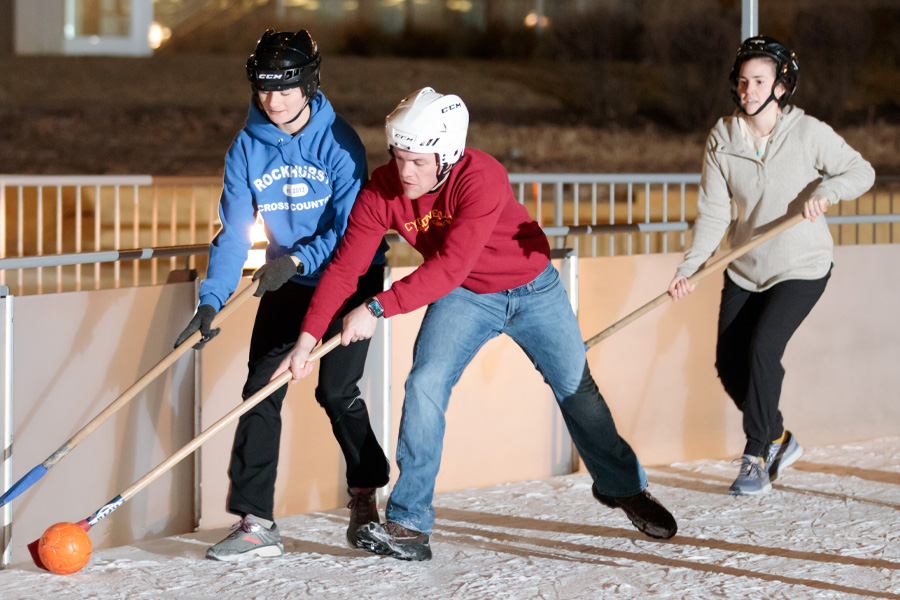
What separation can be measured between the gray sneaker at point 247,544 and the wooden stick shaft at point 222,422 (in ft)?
1.43

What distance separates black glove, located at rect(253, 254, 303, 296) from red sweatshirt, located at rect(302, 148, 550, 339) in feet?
0.42

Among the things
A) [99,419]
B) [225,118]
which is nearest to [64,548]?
[99,419]

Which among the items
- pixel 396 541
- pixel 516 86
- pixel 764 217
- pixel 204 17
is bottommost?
pixel 396 541

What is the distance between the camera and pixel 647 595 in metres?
3.80

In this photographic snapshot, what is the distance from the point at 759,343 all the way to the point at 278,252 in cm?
215

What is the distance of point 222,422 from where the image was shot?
3.92m

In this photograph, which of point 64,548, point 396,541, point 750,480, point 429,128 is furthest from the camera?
point 750,480

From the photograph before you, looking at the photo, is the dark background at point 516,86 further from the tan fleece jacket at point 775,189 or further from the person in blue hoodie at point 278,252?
the person in blue hoodie at point 278,252

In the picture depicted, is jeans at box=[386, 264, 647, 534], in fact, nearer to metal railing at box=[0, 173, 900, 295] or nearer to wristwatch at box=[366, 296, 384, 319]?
wristwatch at box=[366, 296, 384, 319]

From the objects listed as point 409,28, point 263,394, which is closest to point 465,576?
point 263,394

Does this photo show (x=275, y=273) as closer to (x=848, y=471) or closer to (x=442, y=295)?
(x=442, y=295)

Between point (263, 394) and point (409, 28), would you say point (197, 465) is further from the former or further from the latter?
point (409, 28)

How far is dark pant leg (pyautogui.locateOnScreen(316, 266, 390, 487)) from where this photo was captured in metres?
4.23

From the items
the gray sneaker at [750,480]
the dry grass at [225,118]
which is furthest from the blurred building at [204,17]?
the gray sneaker at [750,480]
